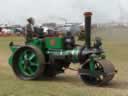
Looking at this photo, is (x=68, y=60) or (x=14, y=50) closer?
(x=68, y=60)

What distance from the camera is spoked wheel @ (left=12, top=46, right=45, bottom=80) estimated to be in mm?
11289

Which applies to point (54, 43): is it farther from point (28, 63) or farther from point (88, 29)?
point (88, 29)

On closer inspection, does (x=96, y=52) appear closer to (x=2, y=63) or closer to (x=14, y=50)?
(x=14, y=50)

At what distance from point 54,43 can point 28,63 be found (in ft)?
2.91

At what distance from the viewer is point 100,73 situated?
10367 millimetres

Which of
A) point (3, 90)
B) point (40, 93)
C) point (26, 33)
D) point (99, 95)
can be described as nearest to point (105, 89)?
point (99, 95)

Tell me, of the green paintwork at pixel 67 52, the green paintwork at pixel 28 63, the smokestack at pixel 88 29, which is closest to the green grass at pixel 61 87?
the green paintwork at pixel 28 63

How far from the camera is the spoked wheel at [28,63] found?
1129cm

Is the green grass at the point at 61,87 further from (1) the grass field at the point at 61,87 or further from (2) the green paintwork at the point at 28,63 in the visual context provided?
(2) the green paintwork at the point at 28,63

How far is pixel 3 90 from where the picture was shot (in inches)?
370

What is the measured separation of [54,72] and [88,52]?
161cm

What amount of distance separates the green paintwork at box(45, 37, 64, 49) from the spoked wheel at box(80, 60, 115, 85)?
98 cm

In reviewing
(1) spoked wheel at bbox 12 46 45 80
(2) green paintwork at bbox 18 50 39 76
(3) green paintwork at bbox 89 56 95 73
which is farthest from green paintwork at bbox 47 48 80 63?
(3) green paintwork at bbox 89 56 95 73

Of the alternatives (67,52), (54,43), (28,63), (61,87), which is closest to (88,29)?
(67,52)
